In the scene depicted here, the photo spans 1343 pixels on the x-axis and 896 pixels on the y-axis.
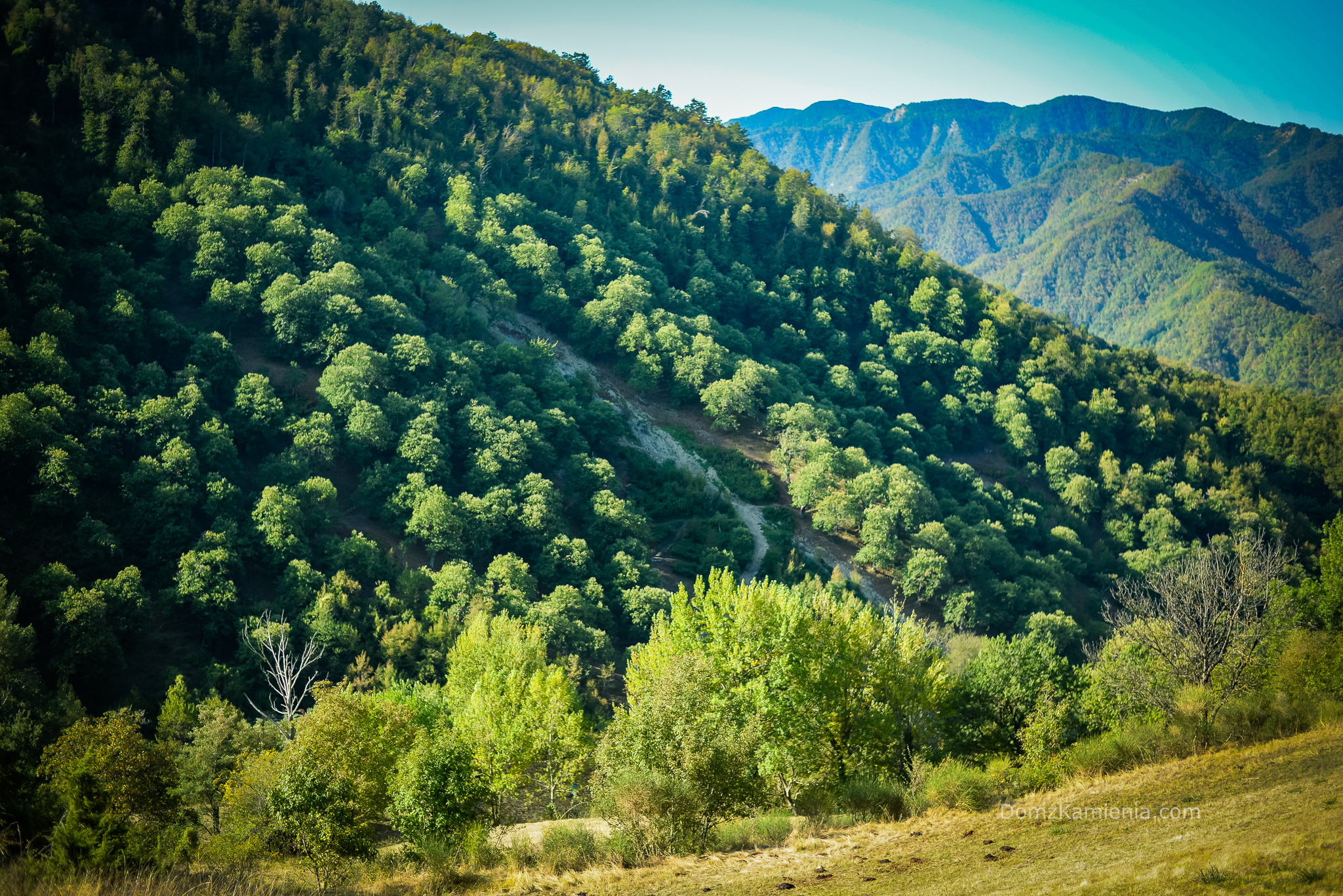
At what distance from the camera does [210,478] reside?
5691 centimetres

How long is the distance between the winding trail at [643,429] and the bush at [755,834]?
5126cm

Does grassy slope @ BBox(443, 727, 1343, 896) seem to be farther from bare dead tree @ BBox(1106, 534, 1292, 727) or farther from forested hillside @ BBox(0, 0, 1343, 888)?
bare dead tree @ BBox(1106, 534, 1292, 727)

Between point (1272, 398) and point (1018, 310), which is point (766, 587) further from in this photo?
point (1272, 398)

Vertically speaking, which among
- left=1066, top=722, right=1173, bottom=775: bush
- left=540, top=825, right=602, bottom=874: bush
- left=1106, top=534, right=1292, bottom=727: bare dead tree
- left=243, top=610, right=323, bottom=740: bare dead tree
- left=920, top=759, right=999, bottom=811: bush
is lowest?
left=243, top=610, right=323, bottom=740: bare dead tree

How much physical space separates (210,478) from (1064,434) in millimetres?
106993

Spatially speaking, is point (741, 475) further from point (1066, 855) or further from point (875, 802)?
point (1066, 855)

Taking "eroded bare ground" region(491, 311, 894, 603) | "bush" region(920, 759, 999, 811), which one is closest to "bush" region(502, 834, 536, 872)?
"bush" region(920, 759, 999, 811)

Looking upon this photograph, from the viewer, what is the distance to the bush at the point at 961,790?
26391 millimetres

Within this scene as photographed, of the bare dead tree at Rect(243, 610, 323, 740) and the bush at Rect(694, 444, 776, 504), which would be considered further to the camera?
the bush at Rect(694, 444, 776, 504)

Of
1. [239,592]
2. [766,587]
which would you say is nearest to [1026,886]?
[766,587]

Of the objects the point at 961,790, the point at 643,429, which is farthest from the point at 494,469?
the point at 961,790

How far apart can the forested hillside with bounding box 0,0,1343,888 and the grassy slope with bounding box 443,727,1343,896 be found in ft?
9.55

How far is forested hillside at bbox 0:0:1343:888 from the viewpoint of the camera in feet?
93.8

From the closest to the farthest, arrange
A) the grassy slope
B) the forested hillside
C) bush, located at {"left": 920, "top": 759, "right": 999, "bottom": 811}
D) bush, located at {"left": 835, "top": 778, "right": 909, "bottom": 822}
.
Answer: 1. the grassy slope
2. bush, located at {"left": 920, "top": 759, "right": 999, "bottom": 811}
3. bush, located at {"left": 835, "top": 778, "right": 909, "bottom": 822}
4. the forested hillside
